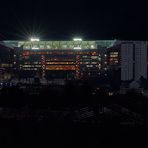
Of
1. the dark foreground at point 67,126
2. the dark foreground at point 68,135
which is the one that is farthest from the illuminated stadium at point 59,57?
the dark foreground at point 68,135

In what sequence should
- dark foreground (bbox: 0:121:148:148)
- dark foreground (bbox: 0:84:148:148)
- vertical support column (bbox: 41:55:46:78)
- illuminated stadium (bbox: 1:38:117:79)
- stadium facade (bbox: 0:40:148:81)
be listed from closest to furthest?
dark foreground (bbox: 0:121:148:148) < dark foreground (bbox: 0:84:148:148) < stadium facade (bbox: 0:40:148:81) < illuminated stadium (bbox: 1:38:117:79) < vertical support column (bbox: 41:55:46:78)

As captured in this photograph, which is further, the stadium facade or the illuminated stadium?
the illuminated stadium

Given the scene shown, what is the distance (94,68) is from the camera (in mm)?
44594

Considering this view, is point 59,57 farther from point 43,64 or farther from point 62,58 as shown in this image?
point 43,64

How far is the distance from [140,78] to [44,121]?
95.9ft

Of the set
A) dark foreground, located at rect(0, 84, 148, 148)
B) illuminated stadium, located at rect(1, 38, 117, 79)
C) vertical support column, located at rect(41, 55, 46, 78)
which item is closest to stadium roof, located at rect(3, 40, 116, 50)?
illuminated stadium, located at rect(1, 38, 117, 79)

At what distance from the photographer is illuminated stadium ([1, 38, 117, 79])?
147 ft

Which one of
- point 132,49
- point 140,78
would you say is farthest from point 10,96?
point 132,49

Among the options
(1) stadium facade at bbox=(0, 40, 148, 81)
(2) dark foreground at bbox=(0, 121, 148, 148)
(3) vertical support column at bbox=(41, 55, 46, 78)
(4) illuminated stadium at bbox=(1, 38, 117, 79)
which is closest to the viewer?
(2) dark foreground at bbox=(0, 121, 148, 148)

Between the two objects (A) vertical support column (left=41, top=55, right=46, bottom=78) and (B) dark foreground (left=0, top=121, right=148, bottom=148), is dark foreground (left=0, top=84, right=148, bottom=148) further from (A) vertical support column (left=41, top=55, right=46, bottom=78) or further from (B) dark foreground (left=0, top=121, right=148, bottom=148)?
(A) vertical support column (left=41, top=55, right=46, bottom=78)

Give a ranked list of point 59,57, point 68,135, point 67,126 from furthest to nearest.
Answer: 1. point 59,57
2. point 67,126
3. point 68,135

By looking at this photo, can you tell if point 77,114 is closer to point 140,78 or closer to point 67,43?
point 140,78

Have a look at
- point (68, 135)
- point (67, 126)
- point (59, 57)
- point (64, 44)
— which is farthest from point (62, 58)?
point (68, 135)

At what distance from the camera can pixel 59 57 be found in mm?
45625
